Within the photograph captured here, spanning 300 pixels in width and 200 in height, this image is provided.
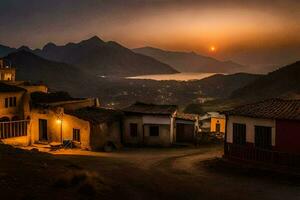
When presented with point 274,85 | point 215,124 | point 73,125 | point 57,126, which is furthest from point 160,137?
point 274,85

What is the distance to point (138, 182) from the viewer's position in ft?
68.9

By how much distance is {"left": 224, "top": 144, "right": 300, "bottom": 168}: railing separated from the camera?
24.5 meters

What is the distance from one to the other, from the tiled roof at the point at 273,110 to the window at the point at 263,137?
35.7 inches

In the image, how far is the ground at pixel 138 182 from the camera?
1639 centimetres

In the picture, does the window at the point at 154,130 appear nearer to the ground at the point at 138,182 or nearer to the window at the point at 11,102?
the ground at the point at 138,182

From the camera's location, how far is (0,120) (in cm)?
4456

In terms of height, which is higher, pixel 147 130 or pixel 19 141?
pixel 147 130

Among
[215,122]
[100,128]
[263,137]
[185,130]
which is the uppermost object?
[263,137]

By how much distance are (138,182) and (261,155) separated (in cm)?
901

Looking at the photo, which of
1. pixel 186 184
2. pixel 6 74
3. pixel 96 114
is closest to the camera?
pixel 186 184

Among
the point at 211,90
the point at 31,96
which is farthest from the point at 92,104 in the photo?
the point at 211,90

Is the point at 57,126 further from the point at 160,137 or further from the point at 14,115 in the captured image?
the point at 160,137

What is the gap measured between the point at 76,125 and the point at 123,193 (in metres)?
23.5

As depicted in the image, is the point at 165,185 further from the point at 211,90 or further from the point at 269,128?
the point at 211,90
